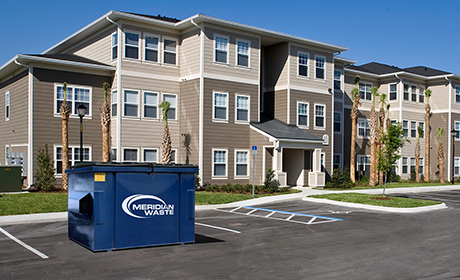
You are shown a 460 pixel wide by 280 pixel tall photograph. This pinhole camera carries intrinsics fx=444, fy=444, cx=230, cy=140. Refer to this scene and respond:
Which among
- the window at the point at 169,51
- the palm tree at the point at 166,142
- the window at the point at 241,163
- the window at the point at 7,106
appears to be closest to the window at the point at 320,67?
the window at the point at 241,163

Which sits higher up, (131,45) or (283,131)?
(131,45)

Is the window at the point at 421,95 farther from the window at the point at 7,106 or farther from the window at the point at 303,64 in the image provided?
the window at the point at 7,106

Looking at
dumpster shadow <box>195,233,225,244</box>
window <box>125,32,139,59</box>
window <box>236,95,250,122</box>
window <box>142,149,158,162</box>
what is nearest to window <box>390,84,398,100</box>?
window <box>236,95,250,122</box>

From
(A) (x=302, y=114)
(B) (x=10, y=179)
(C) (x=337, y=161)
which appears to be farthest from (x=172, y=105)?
(C) (x=337, y=161)

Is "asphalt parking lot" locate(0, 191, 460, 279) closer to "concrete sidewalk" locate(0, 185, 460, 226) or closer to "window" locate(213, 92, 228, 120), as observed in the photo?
"concrete sidewalk" locate(0, 185, 460, 226)

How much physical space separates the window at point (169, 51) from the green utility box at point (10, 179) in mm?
9676

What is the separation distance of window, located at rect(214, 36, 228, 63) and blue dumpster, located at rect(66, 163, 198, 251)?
15.6m

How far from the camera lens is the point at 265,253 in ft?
32.0

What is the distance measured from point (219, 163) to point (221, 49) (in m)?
6.40

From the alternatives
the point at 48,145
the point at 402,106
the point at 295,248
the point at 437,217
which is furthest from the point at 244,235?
the point at 402,106

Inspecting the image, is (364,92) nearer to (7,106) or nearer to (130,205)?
(7,106)

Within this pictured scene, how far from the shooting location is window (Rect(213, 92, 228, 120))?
24.8m

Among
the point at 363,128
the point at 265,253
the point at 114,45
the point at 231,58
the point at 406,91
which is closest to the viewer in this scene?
the point at 265,253

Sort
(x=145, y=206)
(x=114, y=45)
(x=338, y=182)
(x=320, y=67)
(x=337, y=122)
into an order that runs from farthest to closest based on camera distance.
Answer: (x=337, y=122) → (x=320, y=67) → (x=338, y=182) → (x=114, y=45) → (x=145, y=206)
